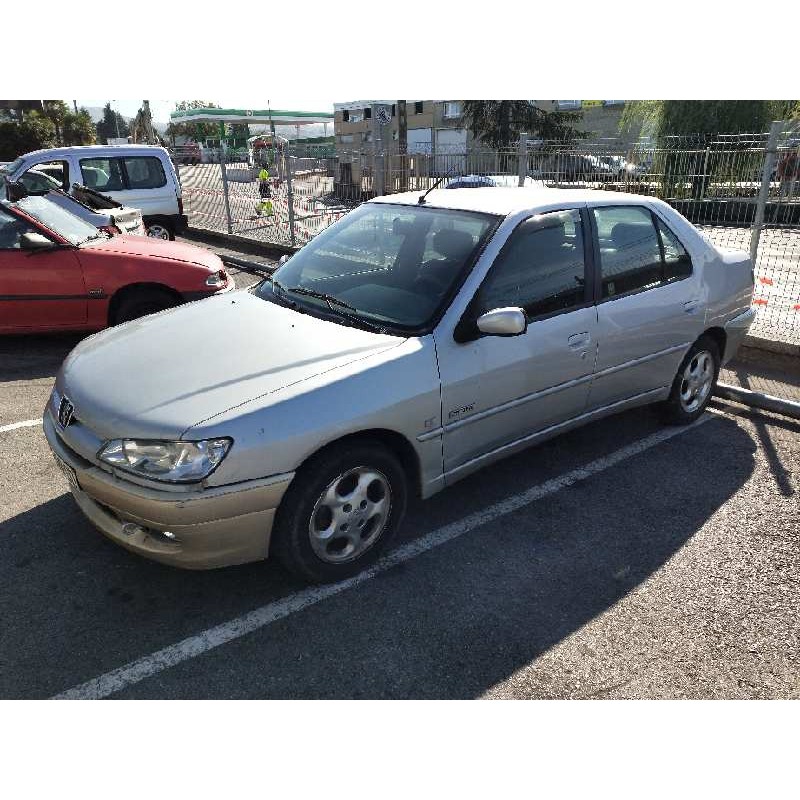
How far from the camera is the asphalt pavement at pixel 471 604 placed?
2541 mm

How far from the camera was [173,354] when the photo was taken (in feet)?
10.3

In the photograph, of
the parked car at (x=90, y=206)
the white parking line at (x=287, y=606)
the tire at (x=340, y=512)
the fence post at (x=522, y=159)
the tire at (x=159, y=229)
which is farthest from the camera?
the tire at (x=159, y=229)

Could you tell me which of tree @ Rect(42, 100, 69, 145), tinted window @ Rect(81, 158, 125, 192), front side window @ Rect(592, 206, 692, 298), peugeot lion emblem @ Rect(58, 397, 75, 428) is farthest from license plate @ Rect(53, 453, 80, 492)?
tree @ Rect(42, 100, 69, 145)

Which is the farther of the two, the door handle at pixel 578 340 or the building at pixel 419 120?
the building at pixel 419 120

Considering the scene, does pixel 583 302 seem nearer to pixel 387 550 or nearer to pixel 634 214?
pixel 634 214

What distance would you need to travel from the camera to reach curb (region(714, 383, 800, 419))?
4.94 meters

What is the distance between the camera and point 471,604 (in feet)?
9.73

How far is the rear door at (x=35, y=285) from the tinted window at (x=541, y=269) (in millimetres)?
4285

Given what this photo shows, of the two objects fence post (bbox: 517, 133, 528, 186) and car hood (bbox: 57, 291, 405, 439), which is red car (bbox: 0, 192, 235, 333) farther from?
fence post (bbox: 517, 133, 528, 186)

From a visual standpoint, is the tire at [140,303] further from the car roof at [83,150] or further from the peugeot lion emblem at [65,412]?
the car roof at [83,150]

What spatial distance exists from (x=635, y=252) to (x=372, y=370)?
2106mm

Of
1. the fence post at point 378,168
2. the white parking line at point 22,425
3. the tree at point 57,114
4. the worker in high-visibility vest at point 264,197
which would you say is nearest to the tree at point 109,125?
the tree at point 57,114

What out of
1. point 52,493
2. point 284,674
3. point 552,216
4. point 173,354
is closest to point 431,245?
point 552,216

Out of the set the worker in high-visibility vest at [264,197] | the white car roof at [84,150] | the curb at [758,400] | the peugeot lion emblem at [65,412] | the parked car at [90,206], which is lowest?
the curb at [758,400]
